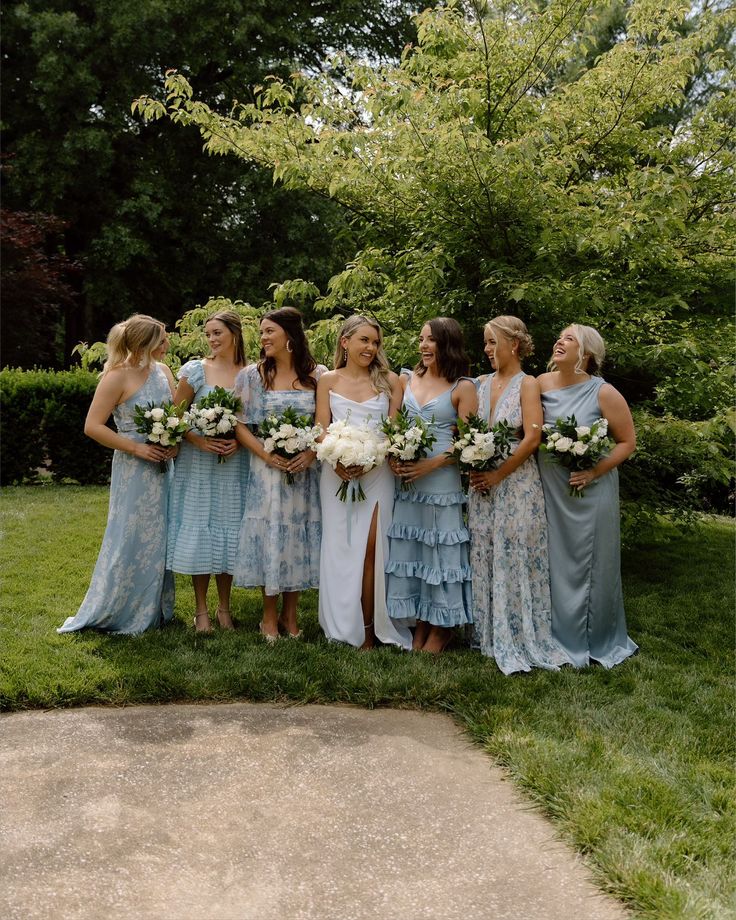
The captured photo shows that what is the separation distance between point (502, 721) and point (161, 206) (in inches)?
604

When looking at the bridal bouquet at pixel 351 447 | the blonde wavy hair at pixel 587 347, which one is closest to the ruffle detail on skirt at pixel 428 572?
the bridal bouquet at pixel 351 447

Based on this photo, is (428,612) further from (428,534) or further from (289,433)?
(289,433)

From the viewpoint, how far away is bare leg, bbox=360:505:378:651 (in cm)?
538

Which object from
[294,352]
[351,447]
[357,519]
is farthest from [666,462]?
[294,352]

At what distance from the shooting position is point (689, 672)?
17.4 ft

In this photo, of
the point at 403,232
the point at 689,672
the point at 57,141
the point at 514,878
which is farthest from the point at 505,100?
the point at 57,141

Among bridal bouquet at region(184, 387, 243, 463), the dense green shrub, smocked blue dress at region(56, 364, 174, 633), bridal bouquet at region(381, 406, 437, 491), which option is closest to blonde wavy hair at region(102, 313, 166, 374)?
smocked blue dress at region(56, 364, 174, 633)

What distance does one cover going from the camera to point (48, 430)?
1152 cm

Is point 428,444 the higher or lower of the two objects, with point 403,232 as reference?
lower

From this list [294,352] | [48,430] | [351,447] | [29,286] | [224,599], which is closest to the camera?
[351,447]

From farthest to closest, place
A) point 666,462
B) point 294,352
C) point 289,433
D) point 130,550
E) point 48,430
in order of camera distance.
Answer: point 48,430, point 666,462, point 294,352, point 130,550, point 289,433

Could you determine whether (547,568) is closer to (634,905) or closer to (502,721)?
(502,721)

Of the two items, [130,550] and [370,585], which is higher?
[130,550]

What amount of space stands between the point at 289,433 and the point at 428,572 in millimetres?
1214
